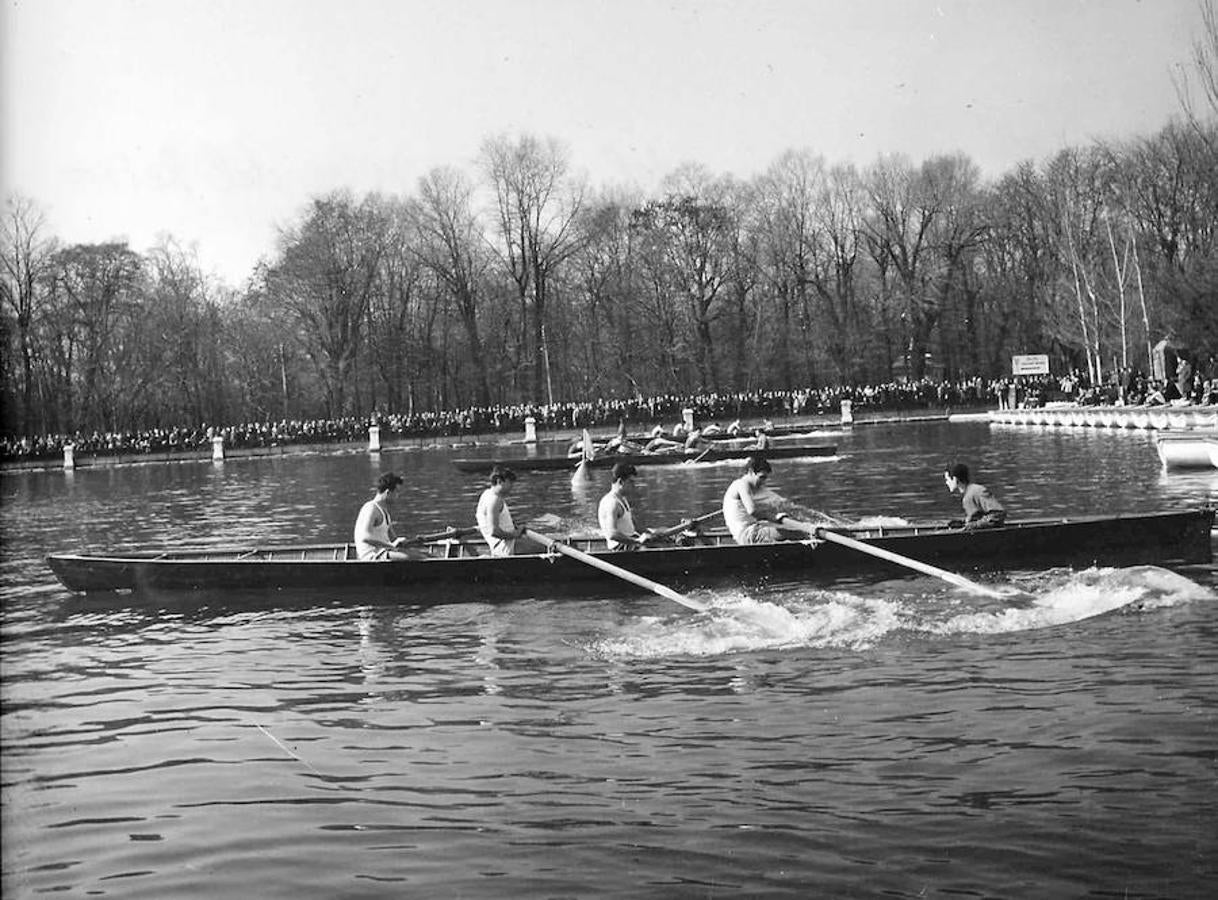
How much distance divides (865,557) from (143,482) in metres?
38.3

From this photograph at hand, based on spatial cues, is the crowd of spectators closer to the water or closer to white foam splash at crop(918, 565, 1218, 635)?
the water

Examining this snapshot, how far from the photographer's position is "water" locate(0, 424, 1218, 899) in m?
6.93

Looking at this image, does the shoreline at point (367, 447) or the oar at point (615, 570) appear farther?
the shoreline at point (367, 447)

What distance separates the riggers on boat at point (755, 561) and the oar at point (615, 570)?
0.14 metres

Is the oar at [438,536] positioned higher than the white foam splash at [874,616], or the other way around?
the oar at [438,536]

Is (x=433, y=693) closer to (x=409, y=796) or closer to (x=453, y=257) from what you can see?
(x=409, y=796)

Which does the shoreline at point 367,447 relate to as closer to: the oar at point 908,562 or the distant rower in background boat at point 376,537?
the distant rower in background boat at point 376,537

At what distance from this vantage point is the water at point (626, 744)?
693cm

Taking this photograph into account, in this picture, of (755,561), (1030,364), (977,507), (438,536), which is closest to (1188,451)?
(977,507)

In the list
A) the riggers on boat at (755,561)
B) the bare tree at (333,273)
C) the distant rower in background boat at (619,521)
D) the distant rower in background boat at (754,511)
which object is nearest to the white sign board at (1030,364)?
the bare tree at (333,273)

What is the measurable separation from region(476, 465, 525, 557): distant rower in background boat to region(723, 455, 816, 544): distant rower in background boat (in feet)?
9.28

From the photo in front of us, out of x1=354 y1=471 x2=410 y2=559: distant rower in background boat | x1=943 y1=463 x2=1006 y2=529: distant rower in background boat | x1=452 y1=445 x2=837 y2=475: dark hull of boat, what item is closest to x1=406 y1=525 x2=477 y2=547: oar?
x1=354 y1=471 x2=410 y2=559: distant rower in background boat

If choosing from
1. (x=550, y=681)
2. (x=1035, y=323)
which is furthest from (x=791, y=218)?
(x=550, y=681)

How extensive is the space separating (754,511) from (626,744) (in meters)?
7.51
